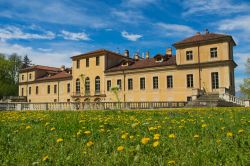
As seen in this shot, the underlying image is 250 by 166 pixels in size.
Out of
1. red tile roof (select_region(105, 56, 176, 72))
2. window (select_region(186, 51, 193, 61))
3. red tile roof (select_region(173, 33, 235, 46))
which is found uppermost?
red tile roof (select_region(173, 33, 235, 46))

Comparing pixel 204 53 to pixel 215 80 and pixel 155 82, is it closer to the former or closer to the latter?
pixel 215 80

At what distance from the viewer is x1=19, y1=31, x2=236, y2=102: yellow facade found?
118ft

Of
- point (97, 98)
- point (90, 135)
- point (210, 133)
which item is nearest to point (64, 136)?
point (90, 135)

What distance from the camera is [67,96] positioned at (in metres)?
52.5

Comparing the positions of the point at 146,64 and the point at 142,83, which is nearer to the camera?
the point at 142,83

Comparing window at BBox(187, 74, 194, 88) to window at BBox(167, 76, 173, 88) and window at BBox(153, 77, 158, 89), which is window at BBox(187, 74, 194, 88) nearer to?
window at BBox(167, 76, 173, 88)

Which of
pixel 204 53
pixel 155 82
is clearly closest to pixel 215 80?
pixel 204 53

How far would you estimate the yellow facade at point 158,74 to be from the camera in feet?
118

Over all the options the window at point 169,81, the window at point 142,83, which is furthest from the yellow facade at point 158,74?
the window at point 169,81

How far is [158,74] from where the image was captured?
40.8 m

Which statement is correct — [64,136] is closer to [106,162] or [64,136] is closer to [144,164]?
[106,162]

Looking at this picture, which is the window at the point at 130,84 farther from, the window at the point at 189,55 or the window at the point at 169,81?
the window at the point at 189,55

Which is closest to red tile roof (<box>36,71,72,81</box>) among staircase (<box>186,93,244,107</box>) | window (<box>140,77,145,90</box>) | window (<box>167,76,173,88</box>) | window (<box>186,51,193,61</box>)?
window (<box>140,77,145,90</box>)

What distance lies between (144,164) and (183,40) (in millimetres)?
39377
